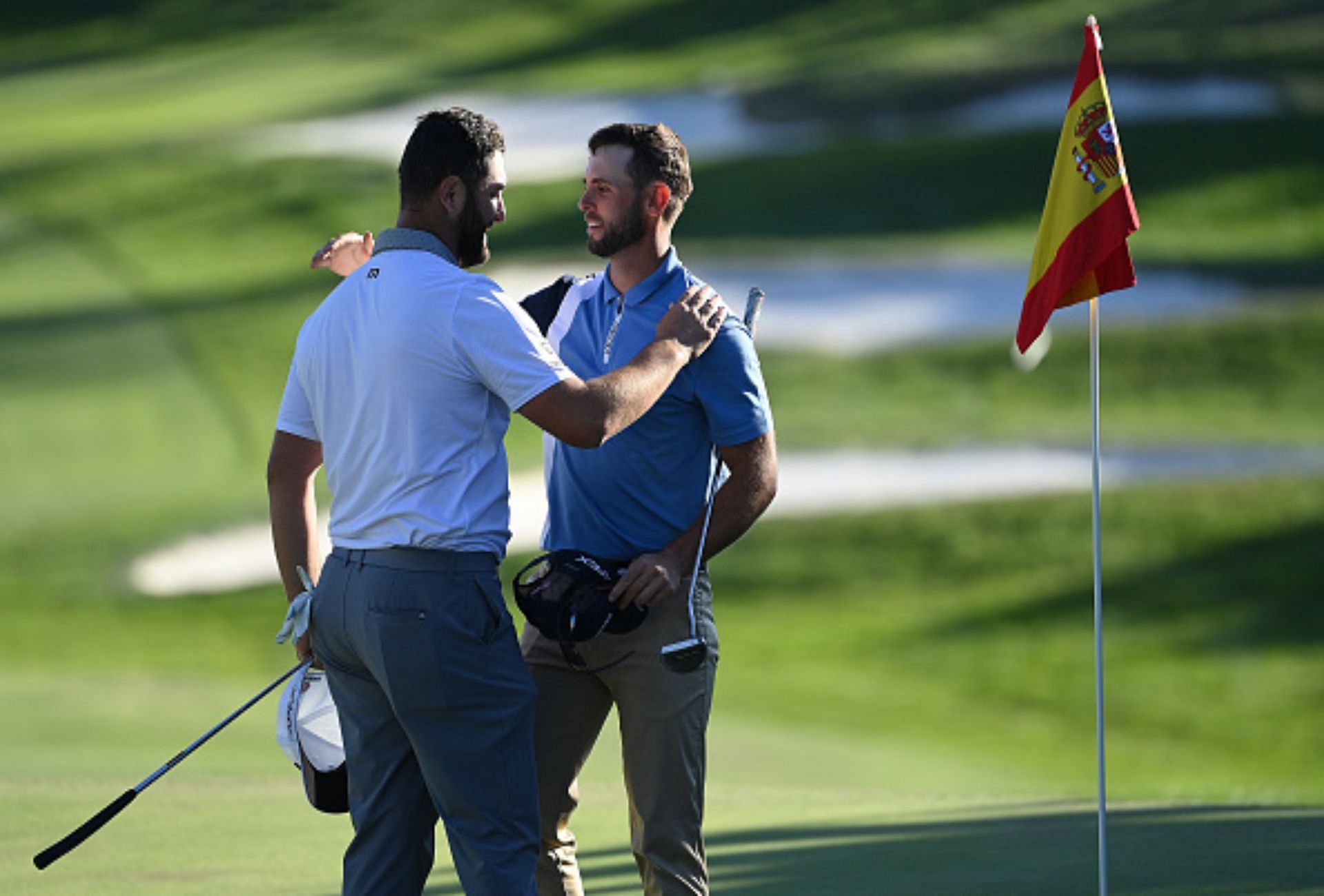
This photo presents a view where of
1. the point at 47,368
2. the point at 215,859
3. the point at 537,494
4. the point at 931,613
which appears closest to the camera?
the point at 215,859

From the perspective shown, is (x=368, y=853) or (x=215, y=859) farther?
(x=215, y=859)

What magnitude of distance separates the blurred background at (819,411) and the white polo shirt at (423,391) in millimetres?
2119

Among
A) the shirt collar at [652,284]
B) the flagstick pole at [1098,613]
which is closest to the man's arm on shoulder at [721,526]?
the shirt collar at [652,284]

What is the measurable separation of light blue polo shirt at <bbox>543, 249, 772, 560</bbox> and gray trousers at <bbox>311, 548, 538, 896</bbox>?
48 centimetres

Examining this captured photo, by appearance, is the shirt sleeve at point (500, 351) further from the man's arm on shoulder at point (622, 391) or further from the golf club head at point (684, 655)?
the golf club head at point (684, 655)

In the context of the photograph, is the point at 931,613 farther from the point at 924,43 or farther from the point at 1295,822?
the point at 924,43

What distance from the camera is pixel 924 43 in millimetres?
25359

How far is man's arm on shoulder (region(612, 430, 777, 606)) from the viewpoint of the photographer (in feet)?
14.2

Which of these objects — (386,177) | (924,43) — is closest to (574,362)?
(386,177)

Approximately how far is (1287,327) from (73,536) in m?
9.70

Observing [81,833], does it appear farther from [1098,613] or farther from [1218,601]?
[1218,601]

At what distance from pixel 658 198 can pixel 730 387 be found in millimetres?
411

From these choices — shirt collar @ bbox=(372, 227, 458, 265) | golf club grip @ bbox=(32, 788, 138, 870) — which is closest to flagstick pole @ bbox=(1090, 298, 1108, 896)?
shirt collar @ bbox=(372, 227, 458, 265)

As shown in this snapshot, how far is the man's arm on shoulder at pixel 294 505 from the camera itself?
14.0ft
